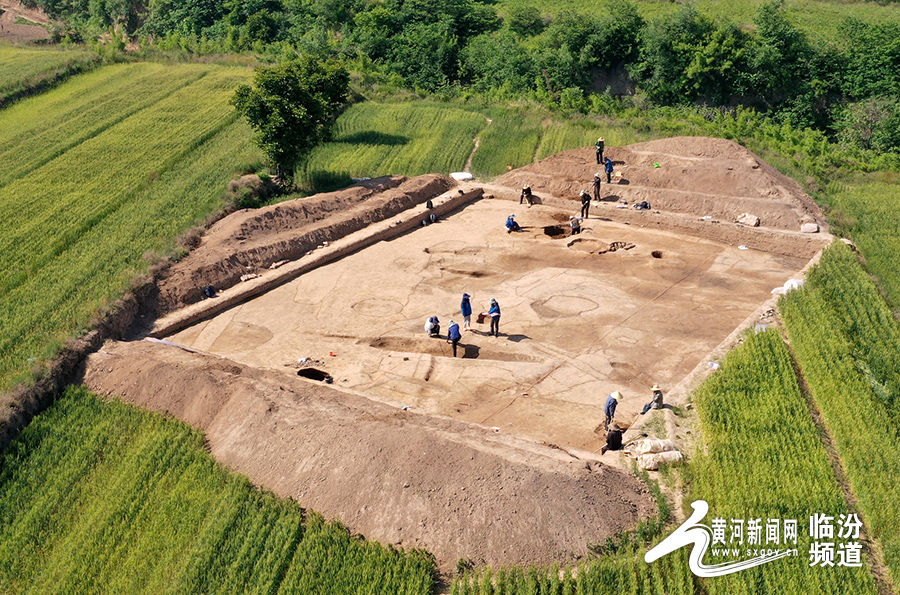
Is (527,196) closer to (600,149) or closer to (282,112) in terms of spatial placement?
(600,149)

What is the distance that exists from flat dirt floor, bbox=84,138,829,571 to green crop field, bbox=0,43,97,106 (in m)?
23.4

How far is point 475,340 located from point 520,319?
5.80 ft

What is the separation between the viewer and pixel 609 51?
4800cm

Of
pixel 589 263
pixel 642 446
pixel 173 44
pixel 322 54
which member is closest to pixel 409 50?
pixel 322 54

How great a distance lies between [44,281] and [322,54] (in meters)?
30.7

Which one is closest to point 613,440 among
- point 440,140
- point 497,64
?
point 440,140

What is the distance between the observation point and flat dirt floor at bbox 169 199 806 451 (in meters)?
17.6

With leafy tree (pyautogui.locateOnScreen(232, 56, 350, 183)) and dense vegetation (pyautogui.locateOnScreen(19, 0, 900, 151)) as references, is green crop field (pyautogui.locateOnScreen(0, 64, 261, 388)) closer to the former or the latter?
leafy tree (pyautogui.locateOnScreen(232, 56, 350, 183))

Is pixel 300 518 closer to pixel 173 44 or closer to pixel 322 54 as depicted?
pixel 322 54

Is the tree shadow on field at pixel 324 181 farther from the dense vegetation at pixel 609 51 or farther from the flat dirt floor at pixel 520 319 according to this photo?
the dense vegetation at pixel 609 51

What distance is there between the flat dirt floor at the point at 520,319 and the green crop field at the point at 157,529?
14.0 feet

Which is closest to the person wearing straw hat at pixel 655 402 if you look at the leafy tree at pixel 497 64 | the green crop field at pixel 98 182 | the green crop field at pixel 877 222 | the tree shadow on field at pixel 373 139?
the green crop field at pixel 877 222

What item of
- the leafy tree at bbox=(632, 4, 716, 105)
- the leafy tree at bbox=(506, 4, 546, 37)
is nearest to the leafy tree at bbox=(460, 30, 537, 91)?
the leafy tree at bbox=(506, 4, 546, 37)

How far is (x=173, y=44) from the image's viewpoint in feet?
176
